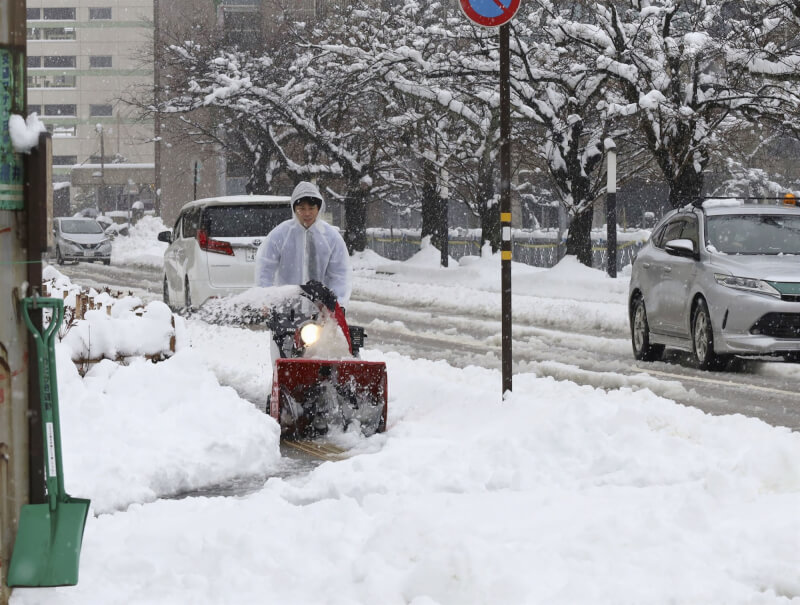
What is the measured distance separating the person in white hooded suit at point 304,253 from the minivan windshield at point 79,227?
104 ft

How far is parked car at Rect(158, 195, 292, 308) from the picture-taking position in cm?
1744

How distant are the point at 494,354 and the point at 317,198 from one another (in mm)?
5477

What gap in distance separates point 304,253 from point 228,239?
867 cm

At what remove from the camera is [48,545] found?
4.36m

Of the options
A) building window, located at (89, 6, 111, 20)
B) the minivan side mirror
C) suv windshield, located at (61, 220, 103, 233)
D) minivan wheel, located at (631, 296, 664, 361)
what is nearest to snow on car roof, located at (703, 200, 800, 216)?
the minivan side mirror

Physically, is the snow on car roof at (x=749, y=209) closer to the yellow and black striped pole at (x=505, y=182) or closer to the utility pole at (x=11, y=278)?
the yellow and black striped pole at (x=505, y=182)

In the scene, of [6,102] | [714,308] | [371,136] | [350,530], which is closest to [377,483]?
[350,530]

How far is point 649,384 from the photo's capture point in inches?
448

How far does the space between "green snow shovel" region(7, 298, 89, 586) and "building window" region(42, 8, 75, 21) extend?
144m

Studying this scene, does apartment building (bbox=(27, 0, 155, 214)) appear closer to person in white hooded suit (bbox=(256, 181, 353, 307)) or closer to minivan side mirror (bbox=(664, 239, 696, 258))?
minivan side mirror (bbox=(664, 239, 696, 258))

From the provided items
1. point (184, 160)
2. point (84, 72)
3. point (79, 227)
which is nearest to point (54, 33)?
point (84, 72)

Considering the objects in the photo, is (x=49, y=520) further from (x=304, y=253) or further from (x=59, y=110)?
(x=59, y=110)

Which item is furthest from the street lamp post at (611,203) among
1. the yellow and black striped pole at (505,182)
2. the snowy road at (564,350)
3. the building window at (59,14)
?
the building window at (59,14)

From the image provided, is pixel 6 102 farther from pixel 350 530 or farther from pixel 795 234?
pixel 795 234
